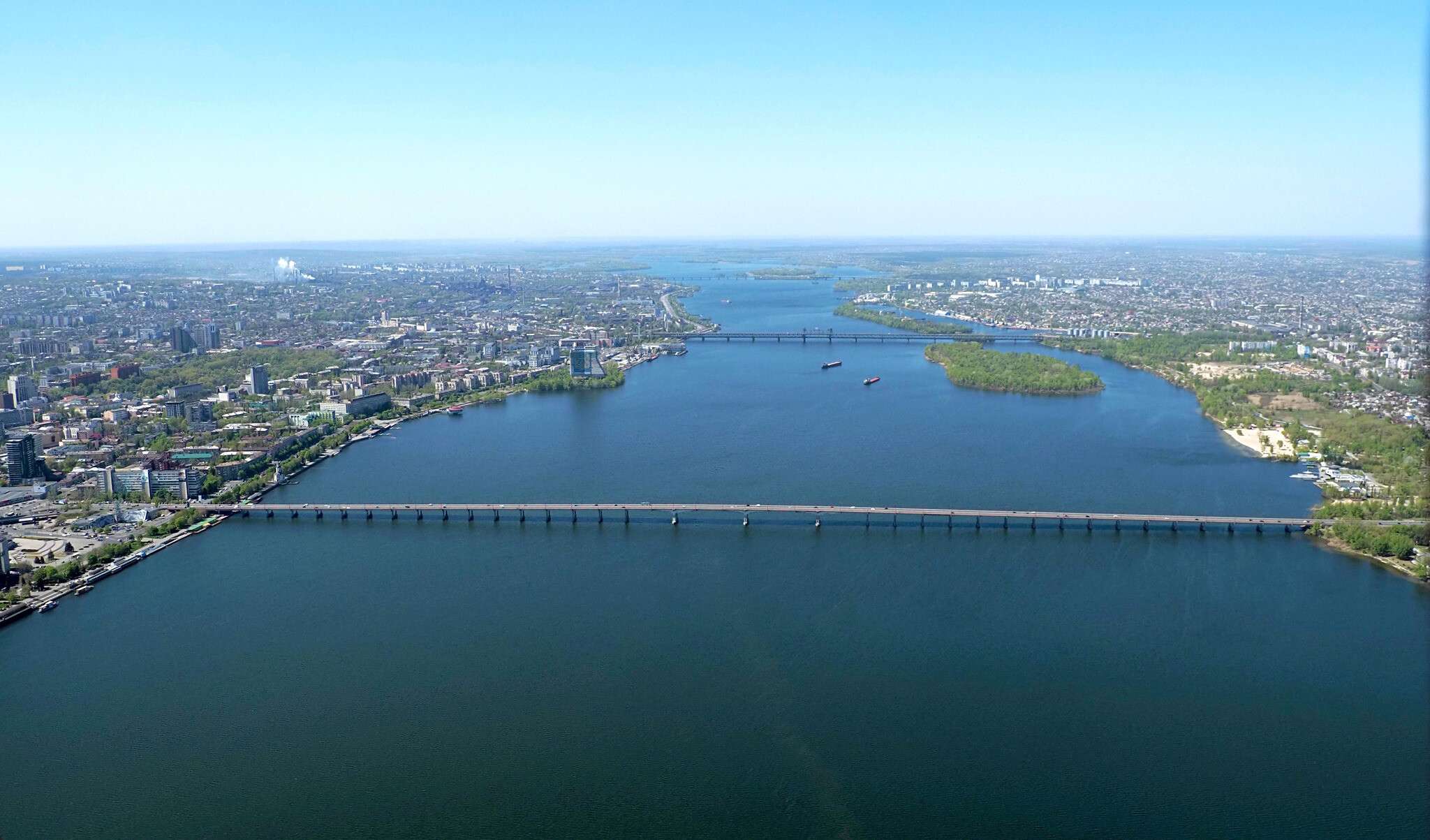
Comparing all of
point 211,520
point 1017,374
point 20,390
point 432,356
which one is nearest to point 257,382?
point 20,390

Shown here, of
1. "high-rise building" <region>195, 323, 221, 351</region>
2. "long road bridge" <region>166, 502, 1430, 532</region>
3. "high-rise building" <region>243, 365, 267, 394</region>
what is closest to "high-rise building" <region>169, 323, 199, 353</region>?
"high-rise building" <region>195, 323, 221, 351</region>

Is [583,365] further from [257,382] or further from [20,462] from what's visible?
[20,462]

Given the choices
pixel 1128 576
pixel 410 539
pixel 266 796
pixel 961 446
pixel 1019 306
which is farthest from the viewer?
pixel 1019 306

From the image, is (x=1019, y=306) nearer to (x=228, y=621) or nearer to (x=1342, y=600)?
(x=1342, y=600)

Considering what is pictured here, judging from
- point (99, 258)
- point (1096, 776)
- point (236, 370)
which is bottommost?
point (1096, 776)

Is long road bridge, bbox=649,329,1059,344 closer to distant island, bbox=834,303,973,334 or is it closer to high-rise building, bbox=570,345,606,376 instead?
distant island, bbox=834,303,973,334

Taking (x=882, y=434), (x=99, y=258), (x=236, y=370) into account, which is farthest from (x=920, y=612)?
(x=99, y=258)
